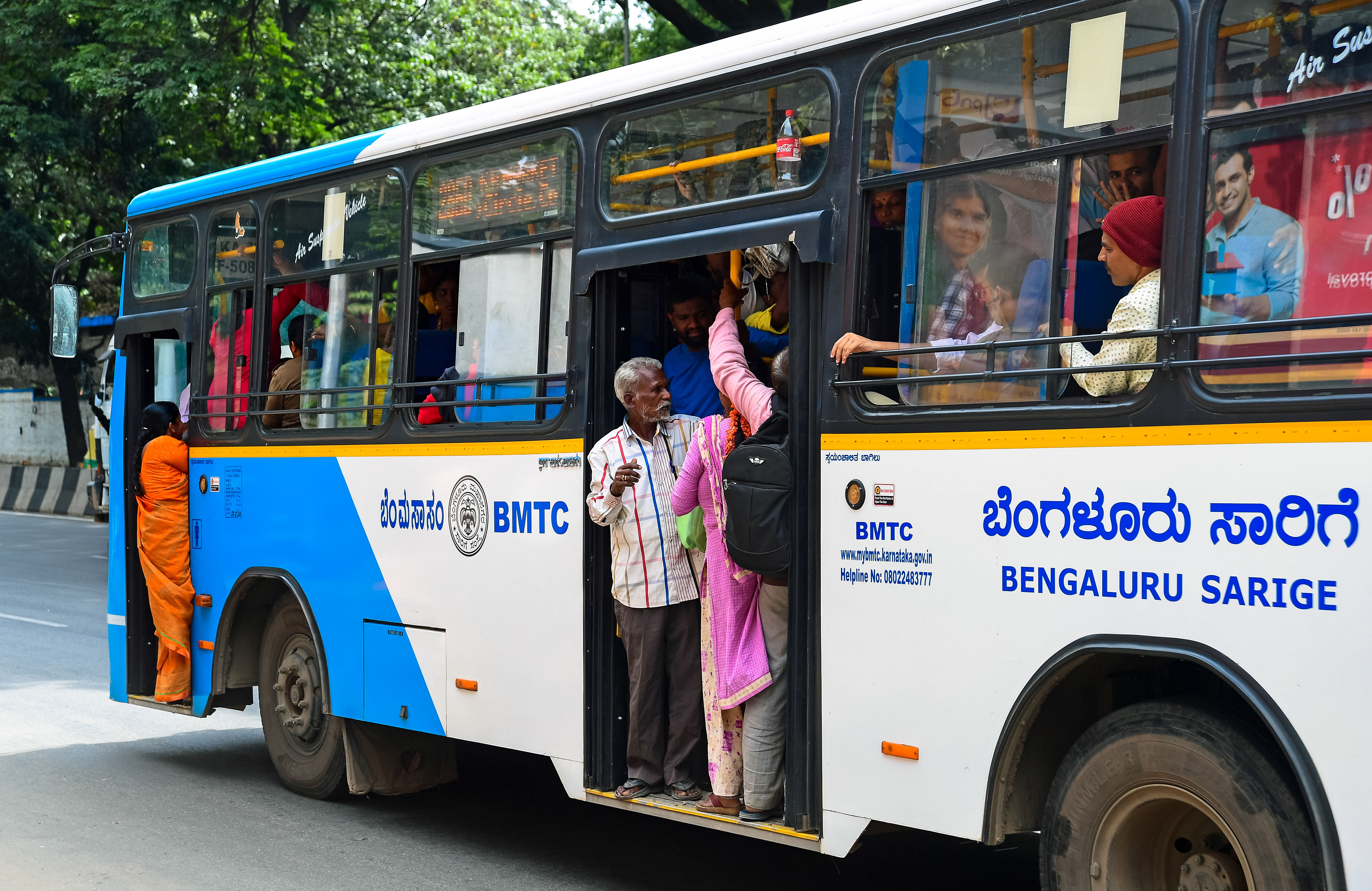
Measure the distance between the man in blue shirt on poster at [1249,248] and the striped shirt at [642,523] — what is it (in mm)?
2296

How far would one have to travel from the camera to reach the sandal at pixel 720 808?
516cm

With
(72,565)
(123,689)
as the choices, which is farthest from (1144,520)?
(72,565)

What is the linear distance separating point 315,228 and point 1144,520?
4740 mm

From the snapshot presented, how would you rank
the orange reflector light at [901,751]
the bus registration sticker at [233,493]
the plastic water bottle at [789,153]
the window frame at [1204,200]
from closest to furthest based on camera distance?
the window frame at [1204,200]
the orange reflector light at [901,751]
the plastic water bottle at [789,153]
the bus registration sticker at [233,493]

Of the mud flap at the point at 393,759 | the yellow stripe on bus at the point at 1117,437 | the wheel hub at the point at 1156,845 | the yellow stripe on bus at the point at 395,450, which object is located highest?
the yellow stripe on bus at the point at 1117,437

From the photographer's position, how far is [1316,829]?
346 centimetres

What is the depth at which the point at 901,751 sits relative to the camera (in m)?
4.47

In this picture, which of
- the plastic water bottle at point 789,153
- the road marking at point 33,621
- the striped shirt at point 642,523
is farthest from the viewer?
the road marking at point 33,621

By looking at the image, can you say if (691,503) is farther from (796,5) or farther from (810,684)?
(796,5)

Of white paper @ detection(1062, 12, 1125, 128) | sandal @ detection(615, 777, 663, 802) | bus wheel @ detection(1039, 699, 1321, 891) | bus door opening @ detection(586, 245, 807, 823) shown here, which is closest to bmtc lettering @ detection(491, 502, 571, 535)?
bus door opening @ detection(586, 245, 807, 823)

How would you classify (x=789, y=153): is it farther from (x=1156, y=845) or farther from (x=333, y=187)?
(x=333, y=187)

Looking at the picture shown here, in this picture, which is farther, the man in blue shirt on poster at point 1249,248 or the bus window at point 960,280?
the bus window at point 960,280

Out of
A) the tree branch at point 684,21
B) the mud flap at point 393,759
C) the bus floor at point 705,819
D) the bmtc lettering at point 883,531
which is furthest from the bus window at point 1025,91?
the tree branch at point 684,21

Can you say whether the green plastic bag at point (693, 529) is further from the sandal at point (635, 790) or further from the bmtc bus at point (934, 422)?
the sandal at point (635, 790)
